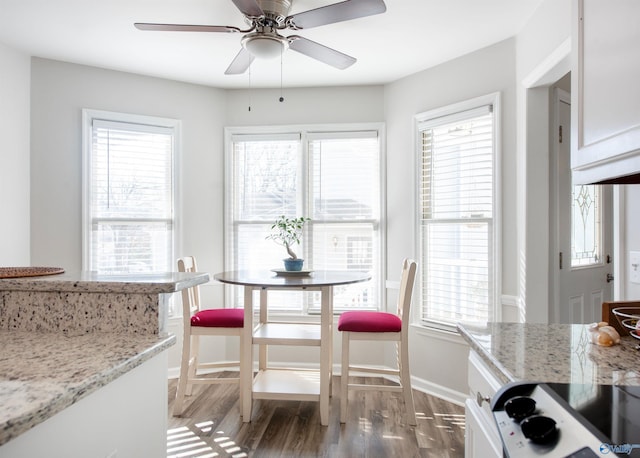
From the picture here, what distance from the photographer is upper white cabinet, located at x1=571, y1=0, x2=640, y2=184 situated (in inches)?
36.9

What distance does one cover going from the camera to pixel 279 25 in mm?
2195

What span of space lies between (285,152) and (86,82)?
171 cm

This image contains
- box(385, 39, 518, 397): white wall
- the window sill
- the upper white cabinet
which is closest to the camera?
the upper white cabinet

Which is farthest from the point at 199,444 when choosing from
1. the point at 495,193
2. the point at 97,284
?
the point at 495,193

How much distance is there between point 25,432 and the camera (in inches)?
27.4

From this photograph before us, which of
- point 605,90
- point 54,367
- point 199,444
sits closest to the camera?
point 54,367

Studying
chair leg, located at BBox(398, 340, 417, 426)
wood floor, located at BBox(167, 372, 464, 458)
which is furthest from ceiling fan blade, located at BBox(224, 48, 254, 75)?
wood floor, located at BBox(167, 372, 464, 458)

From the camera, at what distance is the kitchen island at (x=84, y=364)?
750 millimetres

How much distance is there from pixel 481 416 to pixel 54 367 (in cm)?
112

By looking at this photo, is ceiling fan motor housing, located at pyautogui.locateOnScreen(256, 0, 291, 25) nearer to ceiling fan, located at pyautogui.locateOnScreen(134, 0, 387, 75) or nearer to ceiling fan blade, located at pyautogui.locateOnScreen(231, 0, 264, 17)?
ceiling fan, located at pyautogui.locateOnScreen(134, 0, 387, 75)

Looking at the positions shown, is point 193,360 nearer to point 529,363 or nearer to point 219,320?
point 219,320

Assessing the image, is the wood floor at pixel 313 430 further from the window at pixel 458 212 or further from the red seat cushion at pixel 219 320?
the window at pixel 458 212

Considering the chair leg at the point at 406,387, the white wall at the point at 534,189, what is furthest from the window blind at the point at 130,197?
the white wall at the point at 534,189

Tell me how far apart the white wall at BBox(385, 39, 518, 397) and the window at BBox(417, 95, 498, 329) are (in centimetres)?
8
